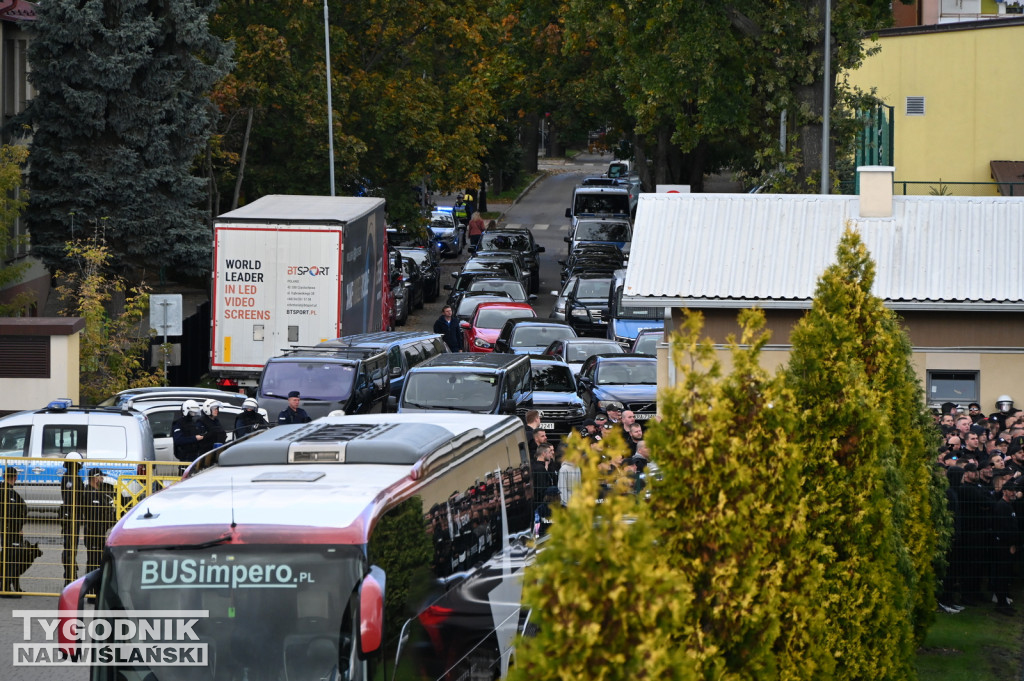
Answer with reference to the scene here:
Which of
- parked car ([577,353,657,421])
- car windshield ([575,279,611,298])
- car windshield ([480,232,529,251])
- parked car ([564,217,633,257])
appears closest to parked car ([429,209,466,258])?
car windshield ([480,232,529,251])

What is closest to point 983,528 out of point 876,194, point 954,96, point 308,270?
point 876,194

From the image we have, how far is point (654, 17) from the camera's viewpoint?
31.2m

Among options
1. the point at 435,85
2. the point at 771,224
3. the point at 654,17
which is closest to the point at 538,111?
the point at 435,85

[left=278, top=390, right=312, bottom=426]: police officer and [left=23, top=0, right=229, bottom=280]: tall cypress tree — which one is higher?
[left=23, top=0, right=229, bottom=280]: tall cypress tree

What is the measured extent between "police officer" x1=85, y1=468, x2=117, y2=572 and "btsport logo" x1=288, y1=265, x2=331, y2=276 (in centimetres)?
1210

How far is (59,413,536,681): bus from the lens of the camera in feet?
25.8

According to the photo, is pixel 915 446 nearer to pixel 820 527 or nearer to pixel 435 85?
pixel 820 527

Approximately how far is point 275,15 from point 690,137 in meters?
15.9

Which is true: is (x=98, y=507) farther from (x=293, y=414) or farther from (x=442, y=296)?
(x=442, y=296)

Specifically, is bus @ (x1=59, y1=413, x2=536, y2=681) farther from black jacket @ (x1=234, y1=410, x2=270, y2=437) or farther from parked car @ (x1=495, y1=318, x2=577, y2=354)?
parked car @ (x1=495, y1=318, x2=577, y2=354)

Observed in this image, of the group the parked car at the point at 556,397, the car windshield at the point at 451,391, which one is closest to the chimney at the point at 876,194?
the parked car at the point at 556,397

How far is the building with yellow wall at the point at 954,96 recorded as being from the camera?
36.0 metres

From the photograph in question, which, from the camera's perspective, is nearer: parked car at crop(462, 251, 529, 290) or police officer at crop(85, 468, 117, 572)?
police officer at crop(85, 468, 117, 572)

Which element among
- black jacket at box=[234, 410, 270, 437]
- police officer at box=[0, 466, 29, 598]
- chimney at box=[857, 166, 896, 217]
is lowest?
police officer at box=[0, 466, 29, 598]
